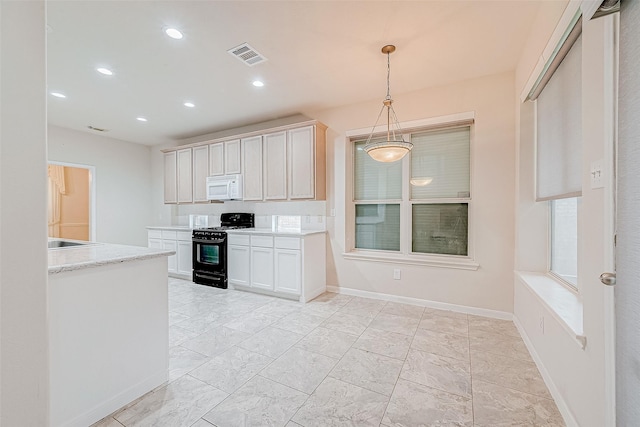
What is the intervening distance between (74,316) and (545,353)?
310cm

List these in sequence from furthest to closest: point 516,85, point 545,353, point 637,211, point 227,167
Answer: point 227,167 < point 516,85 < point 545,353 < point 637,211

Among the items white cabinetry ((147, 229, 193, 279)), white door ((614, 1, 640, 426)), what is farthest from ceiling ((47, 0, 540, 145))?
white cabinetry ((147, 229, 193, 279))

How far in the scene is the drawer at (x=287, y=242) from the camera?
3590 millimetres

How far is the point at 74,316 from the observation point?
4.83ft

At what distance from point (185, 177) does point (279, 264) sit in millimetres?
2908

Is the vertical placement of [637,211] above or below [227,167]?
below

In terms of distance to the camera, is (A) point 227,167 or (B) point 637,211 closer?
(B) point 637,211

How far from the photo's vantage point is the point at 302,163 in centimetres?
389

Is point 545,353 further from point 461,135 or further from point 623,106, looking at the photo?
point 461,135

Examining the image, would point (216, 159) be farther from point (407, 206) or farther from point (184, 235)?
point (407, 206)

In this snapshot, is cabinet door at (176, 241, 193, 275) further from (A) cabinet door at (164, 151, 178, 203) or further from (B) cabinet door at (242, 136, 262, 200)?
(B) cabinet door at (242, 136, 262, 200)

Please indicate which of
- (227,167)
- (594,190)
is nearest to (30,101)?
(594,190)

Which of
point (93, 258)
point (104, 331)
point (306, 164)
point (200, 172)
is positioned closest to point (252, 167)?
point (306, 164)

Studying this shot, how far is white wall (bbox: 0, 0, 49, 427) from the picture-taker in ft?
2.45
